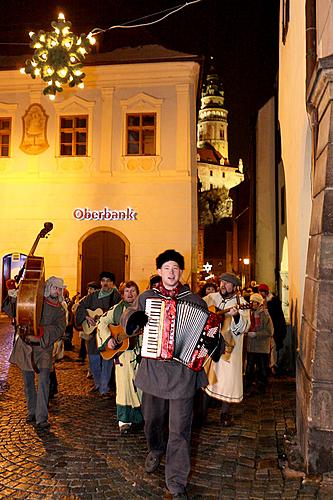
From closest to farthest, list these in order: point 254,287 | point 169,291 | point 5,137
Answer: point 169,291 < point 254,287 < point 5,137

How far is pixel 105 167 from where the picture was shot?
19078 mm

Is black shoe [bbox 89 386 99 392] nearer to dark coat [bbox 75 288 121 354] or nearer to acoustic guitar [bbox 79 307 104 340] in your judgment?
dark coat [bbox 75 288 121 354]

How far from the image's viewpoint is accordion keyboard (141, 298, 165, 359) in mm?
4531

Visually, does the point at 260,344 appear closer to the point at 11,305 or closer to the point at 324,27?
the point at 11,305

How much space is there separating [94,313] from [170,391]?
4305mm

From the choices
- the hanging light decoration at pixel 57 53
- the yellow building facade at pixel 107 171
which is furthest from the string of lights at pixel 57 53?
the yellow building facade at pixel 107 171

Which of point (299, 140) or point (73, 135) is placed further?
point (73, 135)

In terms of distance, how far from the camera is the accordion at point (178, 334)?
452cm

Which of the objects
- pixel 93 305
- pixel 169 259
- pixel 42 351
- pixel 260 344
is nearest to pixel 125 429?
pixel 42 351

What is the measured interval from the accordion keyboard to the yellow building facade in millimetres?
14056

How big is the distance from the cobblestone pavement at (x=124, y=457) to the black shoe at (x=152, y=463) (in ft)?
0.19

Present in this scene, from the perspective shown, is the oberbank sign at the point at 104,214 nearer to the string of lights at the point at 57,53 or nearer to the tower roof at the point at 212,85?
the string of lights at the point at 57,53

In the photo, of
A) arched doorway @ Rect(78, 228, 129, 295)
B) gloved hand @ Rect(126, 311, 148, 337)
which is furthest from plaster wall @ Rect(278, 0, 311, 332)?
arched doorway @ Rect(78, 228, 129, 295)

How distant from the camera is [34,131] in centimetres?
1953
